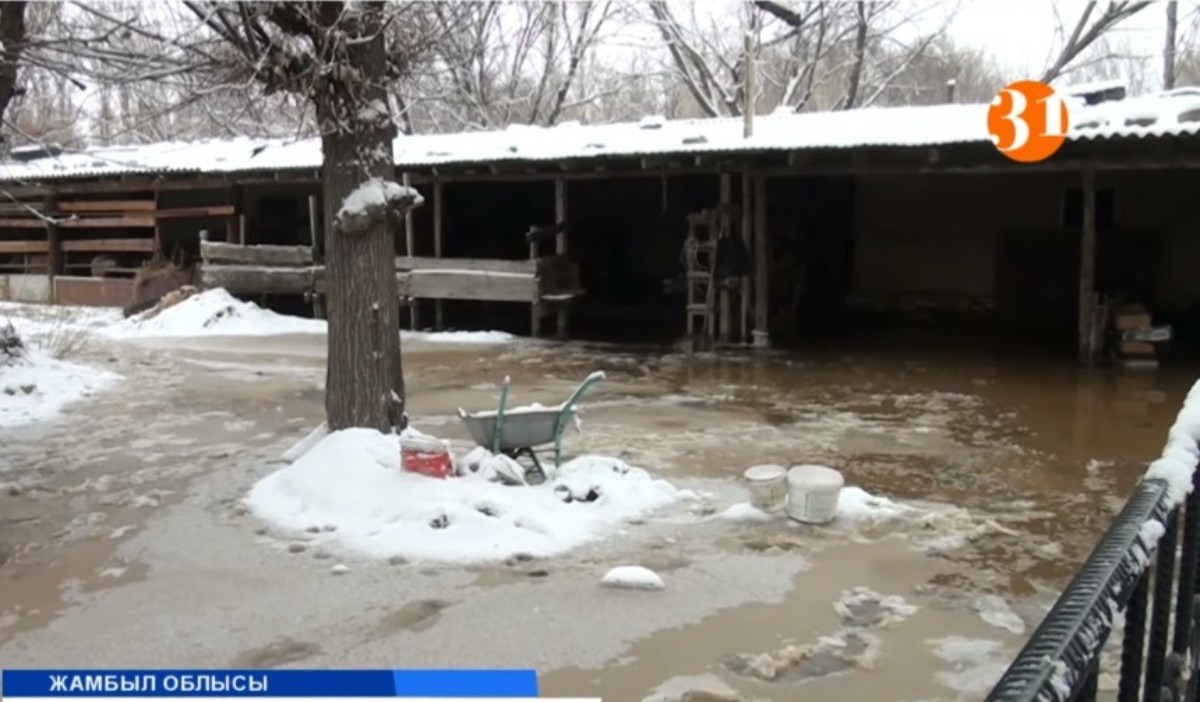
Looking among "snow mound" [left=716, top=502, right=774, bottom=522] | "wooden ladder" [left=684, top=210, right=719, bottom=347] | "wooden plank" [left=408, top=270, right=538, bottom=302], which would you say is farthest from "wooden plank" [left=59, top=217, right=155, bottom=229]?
"snow mound" [left=716, top=502, right=774, bottom=522]

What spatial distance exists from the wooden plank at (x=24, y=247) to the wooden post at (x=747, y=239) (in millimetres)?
14900

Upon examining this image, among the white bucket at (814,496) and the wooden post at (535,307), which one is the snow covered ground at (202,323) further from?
the white bucket at (814,496)

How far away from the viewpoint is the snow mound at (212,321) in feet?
53.2

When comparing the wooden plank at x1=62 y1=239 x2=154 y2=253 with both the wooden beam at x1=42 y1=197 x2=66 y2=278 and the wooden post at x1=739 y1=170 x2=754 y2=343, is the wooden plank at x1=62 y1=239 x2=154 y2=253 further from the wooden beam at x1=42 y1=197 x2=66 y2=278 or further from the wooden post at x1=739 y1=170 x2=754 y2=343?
the wooden post at x1=739 y1=170 x2=754 y2=343

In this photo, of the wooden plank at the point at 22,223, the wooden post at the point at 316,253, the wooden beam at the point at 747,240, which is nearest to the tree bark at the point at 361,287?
the wooden beam at the point at 747,240

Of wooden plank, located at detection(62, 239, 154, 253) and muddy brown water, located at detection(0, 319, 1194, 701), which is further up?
wooden plank, located at detection(62, 239, 154, 253)

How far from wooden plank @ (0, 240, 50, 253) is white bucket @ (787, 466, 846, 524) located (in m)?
19.4

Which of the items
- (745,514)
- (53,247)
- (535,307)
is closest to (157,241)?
(53,247)

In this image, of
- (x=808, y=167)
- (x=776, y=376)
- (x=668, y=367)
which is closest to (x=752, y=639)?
(x=776, y=376)

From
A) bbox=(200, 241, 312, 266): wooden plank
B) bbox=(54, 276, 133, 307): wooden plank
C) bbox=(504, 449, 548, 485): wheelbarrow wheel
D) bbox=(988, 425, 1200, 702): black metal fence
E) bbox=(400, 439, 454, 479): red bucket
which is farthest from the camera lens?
bbox=(54, 276, 133, 307): wooden plank

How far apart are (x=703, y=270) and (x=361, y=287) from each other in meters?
7.01

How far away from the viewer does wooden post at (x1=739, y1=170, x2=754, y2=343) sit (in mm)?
13469

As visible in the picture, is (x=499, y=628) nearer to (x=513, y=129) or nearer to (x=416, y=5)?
(x=416, y=5)

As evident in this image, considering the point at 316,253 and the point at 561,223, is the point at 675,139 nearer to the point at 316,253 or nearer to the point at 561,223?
the point at 561,223
